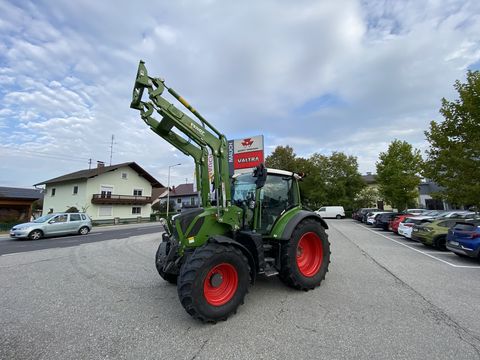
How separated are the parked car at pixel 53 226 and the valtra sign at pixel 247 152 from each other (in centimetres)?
1154

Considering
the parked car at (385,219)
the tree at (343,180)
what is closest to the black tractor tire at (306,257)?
the parked car at (385,219)

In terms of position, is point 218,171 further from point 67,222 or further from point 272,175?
point 67,222

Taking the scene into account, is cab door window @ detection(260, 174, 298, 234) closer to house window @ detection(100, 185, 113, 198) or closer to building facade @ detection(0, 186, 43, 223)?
building facade @ detection(0, 186, 43, 223)

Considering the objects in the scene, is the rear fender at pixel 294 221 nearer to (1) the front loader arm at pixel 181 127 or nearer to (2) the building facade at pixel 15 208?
(1) the front loader arm at pixel 181 127

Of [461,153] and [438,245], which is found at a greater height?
[461,153]

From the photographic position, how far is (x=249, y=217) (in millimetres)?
4984

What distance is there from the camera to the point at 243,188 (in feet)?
17.8

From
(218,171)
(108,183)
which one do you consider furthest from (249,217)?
(108,183)

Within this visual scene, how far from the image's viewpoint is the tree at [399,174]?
26.6 meters

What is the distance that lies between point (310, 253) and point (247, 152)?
41.5 feet

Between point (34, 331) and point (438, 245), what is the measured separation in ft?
42.2

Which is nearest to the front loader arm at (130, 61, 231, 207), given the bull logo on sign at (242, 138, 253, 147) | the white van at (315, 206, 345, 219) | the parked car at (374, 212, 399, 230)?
the bull logo on sign at (242, 138, 253, 147)

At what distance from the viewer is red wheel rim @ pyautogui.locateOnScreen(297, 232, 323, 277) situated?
5414mm

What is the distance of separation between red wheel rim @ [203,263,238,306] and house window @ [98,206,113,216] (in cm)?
3356
